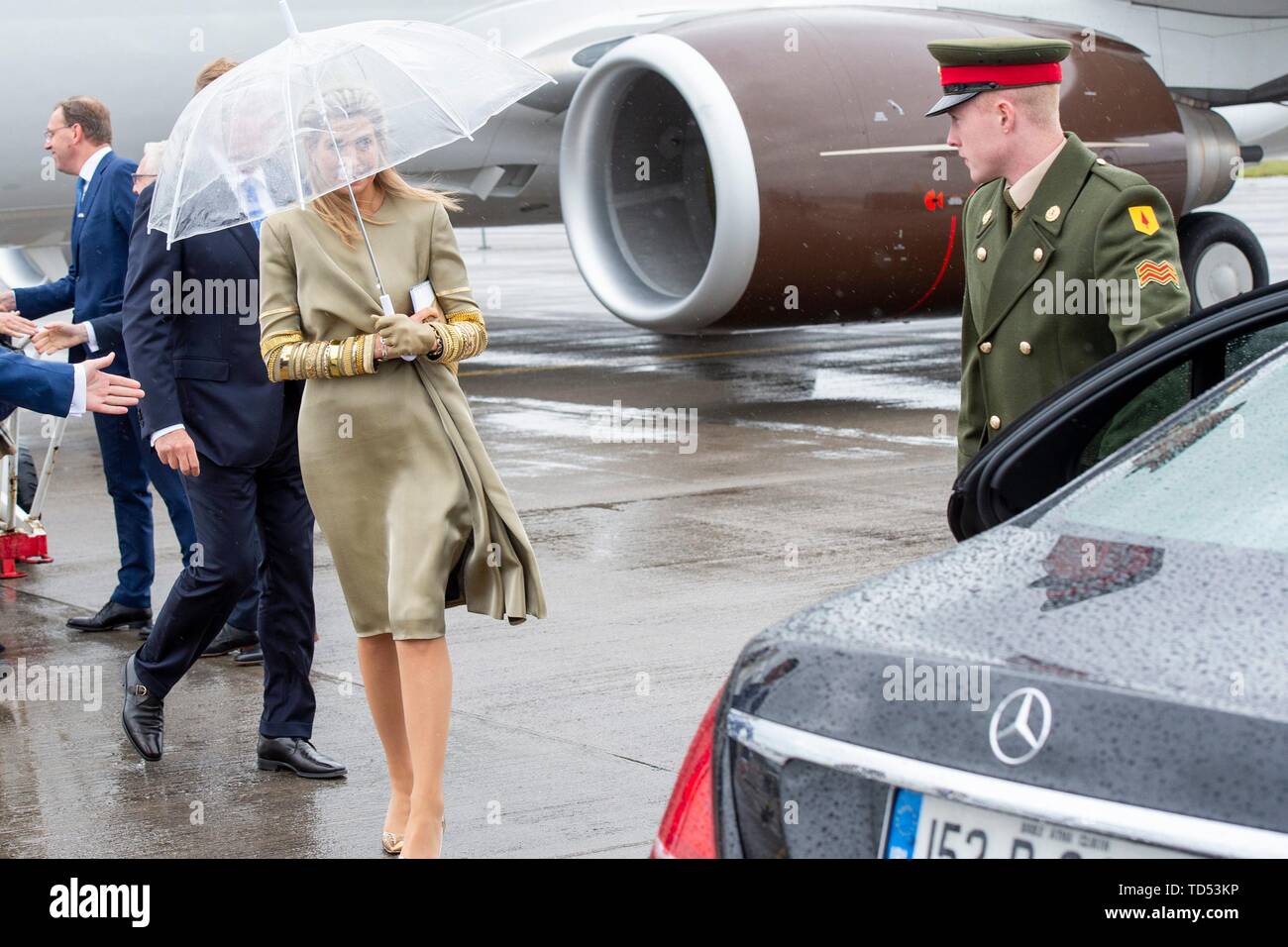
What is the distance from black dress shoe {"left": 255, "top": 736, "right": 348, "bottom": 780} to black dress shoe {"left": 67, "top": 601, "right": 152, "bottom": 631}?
1551 millimetres

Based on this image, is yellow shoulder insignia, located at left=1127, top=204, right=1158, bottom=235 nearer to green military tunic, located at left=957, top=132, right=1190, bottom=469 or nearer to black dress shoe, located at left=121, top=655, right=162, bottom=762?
green military tunic, located at left=957, top=132, right=1190, bottom=469

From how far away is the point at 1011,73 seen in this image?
3027 millimetres

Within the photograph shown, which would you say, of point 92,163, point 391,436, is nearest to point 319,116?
point 391,436

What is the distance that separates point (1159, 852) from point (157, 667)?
10.7 feet

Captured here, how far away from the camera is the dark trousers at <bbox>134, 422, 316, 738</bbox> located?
4137 mm

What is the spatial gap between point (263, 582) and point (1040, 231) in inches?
83.4

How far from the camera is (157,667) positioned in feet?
13.9

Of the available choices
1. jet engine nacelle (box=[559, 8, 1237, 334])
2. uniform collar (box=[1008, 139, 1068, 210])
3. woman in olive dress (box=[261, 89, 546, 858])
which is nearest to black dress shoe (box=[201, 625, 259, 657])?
woman in olive dress (box=[261, 89, 546, 858])

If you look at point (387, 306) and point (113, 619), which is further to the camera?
point (113, 619)

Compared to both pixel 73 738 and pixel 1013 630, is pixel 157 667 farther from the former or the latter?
pixel 1013 630

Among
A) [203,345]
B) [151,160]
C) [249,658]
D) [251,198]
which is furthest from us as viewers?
[249,658]

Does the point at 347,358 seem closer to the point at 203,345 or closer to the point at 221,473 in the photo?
the point at 221,473

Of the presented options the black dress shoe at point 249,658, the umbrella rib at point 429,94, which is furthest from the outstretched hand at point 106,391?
the black dress shoe at point 249,658

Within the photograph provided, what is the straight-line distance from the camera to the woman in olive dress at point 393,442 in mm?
3365
